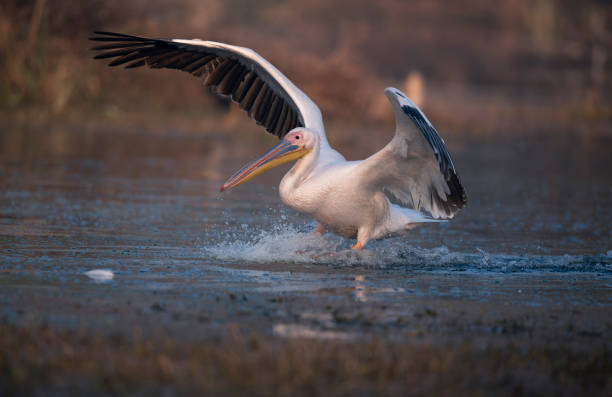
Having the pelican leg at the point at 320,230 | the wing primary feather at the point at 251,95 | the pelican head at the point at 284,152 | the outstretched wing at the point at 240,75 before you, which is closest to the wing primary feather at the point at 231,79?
the outstretched wing at the point at 240,75

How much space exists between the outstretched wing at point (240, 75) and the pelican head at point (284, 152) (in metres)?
0.71

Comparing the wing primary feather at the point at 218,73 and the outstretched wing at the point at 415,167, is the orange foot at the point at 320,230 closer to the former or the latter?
the outstretched wing at the point at 415,167

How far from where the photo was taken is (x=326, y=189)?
7023mm

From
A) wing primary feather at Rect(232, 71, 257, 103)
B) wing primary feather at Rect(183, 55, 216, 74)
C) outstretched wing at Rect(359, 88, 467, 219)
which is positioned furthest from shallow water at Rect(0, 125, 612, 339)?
wing primary feather at Rect(183, 55, 216, 74)

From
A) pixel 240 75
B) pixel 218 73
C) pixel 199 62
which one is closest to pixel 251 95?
pixel 240 75

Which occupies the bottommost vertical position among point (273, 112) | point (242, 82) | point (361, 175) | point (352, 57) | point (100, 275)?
point (100, 275)

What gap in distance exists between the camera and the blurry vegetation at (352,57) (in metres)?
21.0

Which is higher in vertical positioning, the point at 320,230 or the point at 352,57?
the point at 352,57

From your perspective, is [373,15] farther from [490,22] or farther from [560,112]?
[560,112]

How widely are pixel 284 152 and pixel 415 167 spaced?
992 millimetres

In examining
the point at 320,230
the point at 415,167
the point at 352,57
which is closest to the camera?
the point at 415,167

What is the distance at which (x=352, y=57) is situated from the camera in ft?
80.4

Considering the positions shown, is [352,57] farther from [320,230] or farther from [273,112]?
[320,230]

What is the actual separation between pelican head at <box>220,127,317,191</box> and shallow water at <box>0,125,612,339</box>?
53 cm
